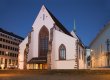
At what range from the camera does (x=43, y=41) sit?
7019cm

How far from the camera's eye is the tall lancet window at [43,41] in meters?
69.4

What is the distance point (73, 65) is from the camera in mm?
65000

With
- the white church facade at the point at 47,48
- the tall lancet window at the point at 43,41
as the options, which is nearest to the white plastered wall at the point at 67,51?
the white church facade at the point at 47,48

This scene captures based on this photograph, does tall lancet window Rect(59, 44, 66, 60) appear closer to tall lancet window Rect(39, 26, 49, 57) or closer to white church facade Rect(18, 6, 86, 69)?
white church facade Rect(18, 6, 86, 69)

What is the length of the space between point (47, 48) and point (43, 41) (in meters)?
2.52

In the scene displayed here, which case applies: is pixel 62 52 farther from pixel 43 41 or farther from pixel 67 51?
pixel 43 41

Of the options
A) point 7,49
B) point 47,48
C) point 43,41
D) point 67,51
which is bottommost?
point 67,51

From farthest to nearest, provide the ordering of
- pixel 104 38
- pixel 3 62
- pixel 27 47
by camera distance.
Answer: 1. pixel 3 62
2. pixel 104 38
3. pixel 27 47

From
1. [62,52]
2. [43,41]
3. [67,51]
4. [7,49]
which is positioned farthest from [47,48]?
[7,49]

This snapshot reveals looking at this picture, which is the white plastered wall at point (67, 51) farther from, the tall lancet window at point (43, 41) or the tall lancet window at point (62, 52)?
the tall lancet window at point (43, 41)

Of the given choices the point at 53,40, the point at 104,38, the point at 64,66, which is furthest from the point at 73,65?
the point at 104,38

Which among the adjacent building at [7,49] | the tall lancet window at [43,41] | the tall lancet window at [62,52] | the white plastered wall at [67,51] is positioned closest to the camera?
the white plastered wall at [67,51]

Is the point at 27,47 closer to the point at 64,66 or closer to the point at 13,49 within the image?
the point at 64,66

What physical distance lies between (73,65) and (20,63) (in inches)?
608
